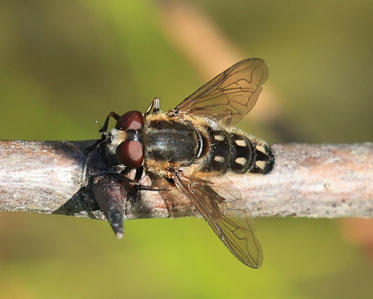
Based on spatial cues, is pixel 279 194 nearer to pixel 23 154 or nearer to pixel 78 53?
pixel 23 154

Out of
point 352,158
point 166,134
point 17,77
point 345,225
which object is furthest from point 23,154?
point 345,225

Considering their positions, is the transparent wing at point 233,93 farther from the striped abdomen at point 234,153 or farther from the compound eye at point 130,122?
the compound eye at point 130,122

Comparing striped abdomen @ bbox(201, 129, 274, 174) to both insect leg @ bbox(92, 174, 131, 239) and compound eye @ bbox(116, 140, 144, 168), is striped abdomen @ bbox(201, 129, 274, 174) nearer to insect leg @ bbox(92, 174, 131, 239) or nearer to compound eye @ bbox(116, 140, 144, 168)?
compound eye @ bbox(116, 140, 144, 168)

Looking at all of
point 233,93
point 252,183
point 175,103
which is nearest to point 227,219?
point 252,183

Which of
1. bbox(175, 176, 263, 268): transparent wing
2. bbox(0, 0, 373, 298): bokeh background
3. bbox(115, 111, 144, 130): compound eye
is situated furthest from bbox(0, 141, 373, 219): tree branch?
bbox(0, 0, 373, 298): bokeh background

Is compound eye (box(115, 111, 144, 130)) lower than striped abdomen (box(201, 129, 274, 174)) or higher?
higher

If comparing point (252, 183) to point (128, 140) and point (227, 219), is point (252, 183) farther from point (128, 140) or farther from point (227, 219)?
point (128, 140)

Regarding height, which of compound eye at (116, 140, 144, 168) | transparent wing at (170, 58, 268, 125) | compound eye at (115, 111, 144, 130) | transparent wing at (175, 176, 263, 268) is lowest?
transparent wing at (175, 176, 263, 268)
